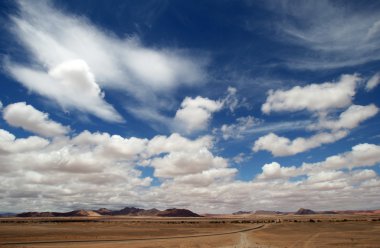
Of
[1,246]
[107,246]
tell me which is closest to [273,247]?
[107,246]

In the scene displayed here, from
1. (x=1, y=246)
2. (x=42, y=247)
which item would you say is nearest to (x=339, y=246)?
(x=42, y=247)

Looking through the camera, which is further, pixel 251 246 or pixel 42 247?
pixel 251 246

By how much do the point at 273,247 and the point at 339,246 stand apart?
9628 mm

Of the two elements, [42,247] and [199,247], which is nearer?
[42,247]

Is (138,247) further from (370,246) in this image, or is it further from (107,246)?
(370,246)

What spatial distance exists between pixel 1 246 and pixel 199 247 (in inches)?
1148

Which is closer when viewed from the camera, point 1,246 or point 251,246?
point 1,246

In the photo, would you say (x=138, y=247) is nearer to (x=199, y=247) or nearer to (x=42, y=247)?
(x=199, y=247)

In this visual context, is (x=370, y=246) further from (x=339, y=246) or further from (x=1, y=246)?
(x=1, y=246)

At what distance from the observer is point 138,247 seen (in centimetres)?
4838

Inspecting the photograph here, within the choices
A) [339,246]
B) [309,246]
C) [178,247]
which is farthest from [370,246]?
[178,247]

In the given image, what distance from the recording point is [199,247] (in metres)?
49.1

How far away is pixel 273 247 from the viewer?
48.5 metres

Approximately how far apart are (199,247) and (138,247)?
937cm
